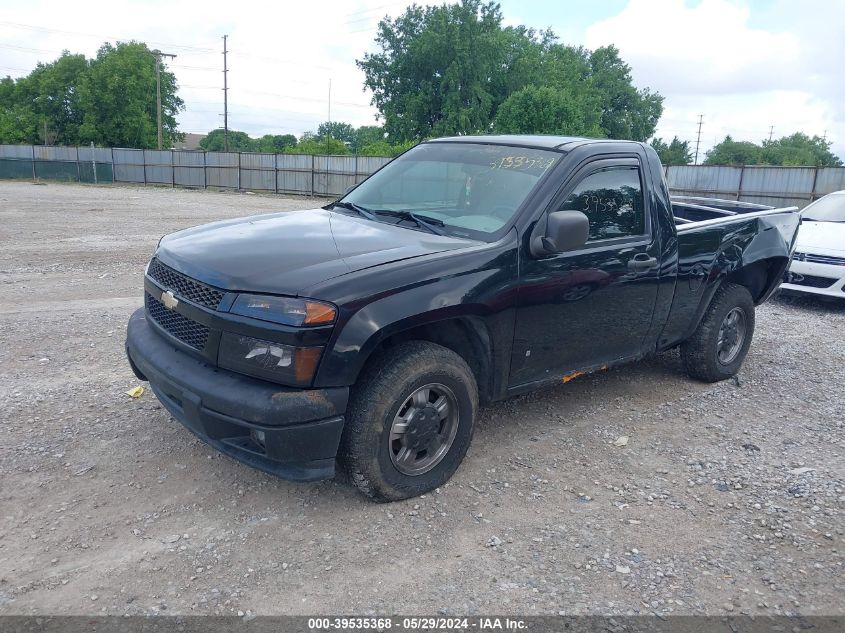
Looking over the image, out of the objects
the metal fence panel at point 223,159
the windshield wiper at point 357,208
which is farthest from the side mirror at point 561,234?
the metal fence panel at point 223,159

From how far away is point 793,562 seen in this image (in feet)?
10.4

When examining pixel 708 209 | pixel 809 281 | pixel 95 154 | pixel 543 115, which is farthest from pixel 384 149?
pixel 708 209

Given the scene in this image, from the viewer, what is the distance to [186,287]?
341 cm

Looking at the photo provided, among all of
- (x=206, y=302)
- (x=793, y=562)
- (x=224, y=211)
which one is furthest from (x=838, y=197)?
(x=224, y=211)

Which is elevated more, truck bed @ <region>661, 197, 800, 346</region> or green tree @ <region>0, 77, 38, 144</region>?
green tree @ <region>0, 77, 38, 144</region>

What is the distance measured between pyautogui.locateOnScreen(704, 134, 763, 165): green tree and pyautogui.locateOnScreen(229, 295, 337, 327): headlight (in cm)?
8565

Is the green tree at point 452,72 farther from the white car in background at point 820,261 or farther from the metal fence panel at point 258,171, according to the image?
the white car in background at point 820,261

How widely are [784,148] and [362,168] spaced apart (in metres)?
75.6

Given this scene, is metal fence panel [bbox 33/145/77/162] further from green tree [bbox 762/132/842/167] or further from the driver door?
green tree [bbox 762/132/842/167]

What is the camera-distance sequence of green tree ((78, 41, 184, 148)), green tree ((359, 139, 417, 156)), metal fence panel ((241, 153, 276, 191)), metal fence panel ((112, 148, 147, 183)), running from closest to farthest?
metal fence panel ((241, 153, 276, 191)), metal fence panel ((112, 148, 147, 183)), green tree ((359, 139, 417, 156)), green tree ((78, 41, 184, 148))

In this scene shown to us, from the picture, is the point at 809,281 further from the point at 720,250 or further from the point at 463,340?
the point at 463,340

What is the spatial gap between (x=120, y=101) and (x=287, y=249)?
6211cm

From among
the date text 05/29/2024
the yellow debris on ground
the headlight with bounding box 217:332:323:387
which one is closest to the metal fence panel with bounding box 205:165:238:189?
the yellow debris on ground

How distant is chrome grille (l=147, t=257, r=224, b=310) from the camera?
10.6 feet
